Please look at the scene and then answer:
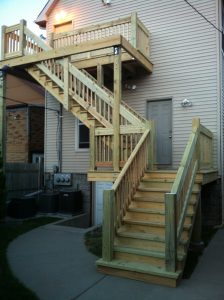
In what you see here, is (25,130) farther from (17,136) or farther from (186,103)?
(186,103)

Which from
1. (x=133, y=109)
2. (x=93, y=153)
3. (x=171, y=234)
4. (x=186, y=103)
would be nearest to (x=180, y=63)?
(x=186, y=103)

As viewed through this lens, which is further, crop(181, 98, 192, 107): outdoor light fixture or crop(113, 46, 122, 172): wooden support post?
crop(181, 98, 192, 107): outdoor light fixture

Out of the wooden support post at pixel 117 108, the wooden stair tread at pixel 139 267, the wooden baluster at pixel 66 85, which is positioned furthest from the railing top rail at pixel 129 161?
the wooden baluster at pixel 66 85

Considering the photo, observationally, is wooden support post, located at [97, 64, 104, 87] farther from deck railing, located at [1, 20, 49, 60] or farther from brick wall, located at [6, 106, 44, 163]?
brick wall, located at [6, 106, 44, 163]

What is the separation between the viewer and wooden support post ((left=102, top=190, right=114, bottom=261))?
5332mm

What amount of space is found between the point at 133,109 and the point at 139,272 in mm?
6445

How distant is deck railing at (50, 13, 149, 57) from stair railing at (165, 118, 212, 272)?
3802mm

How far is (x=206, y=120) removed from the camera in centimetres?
963

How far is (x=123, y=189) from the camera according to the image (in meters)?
6.11

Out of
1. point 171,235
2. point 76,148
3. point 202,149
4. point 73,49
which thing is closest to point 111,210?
point 171,235

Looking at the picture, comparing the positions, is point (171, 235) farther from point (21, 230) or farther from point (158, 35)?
point (158, 35)

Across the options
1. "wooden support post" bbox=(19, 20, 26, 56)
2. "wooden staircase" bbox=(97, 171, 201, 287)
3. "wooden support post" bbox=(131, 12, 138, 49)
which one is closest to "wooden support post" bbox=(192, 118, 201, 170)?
"wooden staircase" bbox=(97, 171, 201, 287)

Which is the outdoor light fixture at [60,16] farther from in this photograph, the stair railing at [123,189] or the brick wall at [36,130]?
the stair railing at [123,189]

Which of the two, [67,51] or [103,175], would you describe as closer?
[103,175]
